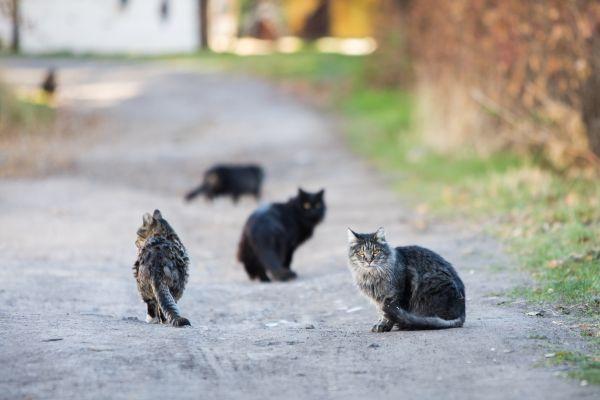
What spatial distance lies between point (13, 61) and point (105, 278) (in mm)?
28242

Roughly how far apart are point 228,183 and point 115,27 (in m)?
28.7

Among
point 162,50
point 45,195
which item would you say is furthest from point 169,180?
point 162,50

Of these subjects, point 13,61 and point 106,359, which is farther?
point 13,61

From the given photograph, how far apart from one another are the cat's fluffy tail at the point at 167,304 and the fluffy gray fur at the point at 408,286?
56.6 inches

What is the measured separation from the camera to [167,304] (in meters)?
7.77

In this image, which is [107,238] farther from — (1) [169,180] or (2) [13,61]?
(2) [13,61]

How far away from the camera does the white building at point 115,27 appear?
135ft

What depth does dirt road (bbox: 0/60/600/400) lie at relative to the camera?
6113mm

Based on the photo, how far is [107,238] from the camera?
42.2 ft

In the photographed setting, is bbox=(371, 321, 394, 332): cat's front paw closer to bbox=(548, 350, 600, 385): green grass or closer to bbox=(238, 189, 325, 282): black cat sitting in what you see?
bbox=(548, 350, 600, 385): green grass

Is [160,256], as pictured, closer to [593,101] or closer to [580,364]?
[580,364]

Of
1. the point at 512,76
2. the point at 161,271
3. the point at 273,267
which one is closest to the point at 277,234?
the point at 273,267

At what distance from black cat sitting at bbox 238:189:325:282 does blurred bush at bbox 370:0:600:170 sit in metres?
5.05

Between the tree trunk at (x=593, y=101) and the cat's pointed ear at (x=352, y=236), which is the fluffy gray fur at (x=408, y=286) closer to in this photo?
the cat's pointed ear at (x=352, y=236)
